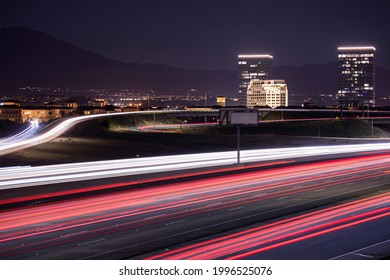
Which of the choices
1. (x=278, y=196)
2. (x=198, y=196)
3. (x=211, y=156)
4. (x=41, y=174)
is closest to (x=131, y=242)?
(x=198, y=196)

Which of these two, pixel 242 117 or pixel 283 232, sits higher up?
pixel 242 117

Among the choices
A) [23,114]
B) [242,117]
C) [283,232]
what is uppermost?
[242,117]

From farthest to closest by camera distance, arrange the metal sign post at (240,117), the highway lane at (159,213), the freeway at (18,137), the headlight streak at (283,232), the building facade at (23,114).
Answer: the building facade at (23,114) → the freeway at (18,137) → the metal sign post at (240,117) → the highway lane at (159,213) → the headlight streak at (283,232)

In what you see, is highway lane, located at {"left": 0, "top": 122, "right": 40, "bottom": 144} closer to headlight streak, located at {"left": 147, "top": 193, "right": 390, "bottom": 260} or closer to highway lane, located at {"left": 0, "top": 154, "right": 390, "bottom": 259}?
highway lane, located at {"left": 0, "top": 154, "right": 390, "bottom": 259}

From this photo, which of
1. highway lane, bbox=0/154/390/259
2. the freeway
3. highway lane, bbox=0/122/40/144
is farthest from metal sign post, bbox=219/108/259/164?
the freeway

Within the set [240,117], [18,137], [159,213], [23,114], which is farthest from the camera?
[23,114]

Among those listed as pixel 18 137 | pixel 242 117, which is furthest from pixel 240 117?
pixel 18 137

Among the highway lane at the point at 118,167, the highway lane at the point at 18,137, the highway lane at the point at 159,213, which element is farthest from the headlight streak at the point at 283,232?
the highway lane at the point at 18,137

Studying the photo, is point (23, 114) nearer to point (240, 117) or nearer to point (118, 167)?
point (240, 117)

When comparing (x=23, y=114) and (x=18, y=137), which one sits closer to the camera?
(x=18, y=137)

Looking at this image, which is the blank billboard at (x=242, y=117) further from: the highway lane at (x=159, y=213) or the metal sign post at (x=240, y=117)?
the highway lane at (x=159, y=213)

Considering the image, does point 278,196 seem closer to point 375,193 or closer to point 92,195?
point 375,193
